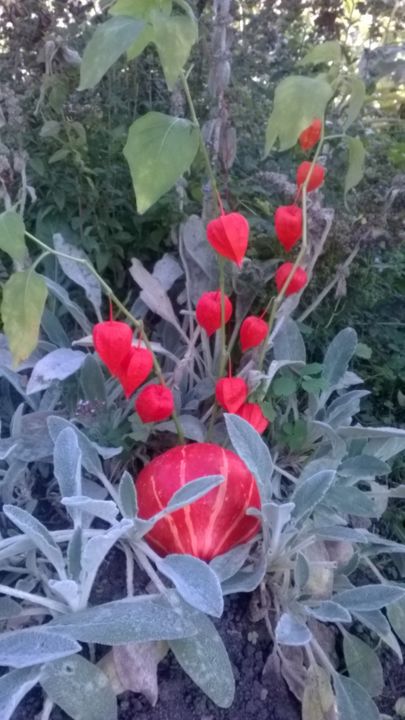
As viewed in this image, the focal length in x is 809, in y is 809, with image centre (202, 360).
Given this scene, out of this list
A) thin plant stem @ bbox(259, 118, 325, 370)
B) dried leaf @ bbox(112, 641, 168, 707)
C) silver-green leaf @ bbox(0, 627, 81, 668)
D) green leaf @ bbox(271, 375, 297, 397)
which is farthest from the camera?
green leaf @ bbox(271, 375, 297, 397)

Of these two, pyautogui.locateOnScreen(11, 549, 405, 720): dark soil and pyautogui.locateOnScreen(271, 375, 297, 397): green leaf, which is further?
pyautogui.locateOnScreen(271, 375, 297, 397): green leaf

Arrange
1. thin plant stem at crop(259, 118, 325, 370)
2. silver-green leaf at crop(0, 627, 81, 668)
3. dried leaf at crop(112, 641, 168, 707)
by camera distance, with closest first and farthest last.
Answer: silver-green leaf at crop(0, 627, 81, 668) < dried leaf at crop(112, 641, 168, 707) < thin plant stem at crop(259, 118, 325, 370)

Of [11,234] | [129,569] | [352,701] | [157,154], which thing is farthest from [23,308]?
[352,701]

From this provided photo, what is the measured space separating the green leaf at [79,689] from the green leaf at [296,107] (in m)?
0.53

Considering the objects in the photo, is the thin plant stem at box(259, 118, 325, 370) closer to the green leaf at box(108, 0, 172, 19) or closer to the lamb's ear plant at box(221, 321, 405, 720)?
the lamb's ear plant at box(221, 321, 405, 720)

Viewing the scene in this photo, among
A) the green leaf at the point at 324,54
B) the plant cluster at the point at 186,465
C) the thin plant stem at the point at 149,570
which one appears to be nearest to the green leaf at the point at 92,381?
the plant cluster at the point at 186,465

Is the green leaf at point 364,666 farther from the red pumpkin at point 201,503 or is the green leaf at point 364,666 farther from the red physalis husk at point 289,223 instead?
the red physalis husk at point 289,223

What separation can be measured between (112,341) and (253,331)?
18 cm

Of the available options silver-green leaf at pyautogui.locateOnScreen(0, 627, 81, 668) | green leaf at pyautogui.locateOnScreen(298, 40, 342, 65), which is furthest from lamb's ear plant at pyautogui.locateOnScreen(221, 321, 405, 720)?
green leaf at pyautogui.locateOnScreen(298, 40, 342, 65)

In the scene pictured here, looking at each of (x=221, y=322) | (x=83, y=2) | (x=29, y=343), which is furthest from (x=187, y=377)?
(x=83, y=2)

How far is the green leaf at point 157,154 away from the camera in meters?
0.80

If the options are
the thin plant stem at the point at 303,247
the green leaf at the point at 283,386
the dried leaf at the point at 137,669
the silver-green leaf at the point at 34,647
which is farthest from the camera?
the green leaf at the point at 283,386

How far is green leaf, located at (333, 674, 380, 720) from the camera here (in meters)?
0.84

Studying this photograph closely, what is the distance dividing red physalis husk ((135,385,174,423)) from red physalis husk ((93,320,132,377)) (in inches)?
2.4
